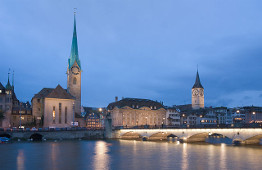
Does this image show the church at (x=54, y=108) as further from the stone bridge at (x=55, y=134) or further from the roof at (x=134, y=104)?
the roof at (x=134, y=104)

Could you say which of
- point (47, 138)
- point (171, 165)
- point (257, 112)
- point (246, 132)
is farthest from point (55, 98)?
point (257, 112)

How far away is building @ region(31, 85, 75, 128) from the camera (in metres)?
103

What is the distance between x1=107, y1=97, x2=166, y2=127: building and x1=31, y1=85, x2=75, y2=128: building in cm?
2191

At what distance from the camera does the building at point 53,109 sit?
103 meters

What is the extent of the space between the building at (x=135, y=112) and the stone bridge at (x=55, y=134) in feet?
87.3

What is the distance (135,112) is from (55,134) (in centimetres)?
4567

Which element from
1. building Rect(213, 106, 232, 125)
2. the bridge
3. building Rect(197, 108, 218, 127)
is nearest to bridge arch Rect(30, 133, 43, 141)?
the bridge

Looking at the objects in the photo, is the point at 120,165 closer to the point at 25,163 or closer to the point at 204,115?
the point at 25,163

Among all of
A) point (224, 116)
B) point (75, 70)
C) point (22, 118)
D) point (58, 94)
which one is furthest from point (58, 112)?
point (224, 116)

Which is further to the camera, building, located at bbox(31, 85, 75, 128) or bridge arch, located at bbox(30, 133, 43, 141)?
building, located at bbox(31, 85, 75, 128)

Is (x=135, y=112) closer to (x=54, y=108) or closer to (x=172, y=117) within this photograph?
(x=172, y=117)

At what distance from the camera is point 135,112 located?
129 m

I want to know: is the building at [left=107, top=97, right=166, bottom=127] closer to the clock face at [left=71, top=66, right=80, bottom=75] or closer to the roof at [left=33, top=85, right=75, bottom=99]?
the clock face at [left=71, top=66, right=80, bottom=75]

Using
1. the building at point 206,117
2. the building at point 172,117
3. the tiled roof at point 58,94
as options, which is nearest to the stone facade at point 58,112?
the tiled roof at point 58,94
